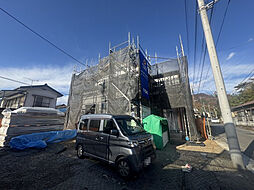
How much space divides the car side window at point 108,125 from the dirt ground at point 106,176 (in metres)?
1.31

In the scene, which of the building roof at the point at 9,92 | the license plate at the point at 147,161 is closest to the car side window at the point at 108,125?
the license plate at the point at 147,161

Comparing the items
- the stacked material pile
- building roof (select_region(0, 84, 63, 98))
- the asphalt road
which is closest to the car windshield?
the asphalt road

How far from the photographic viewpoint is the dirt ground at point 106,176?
257cm

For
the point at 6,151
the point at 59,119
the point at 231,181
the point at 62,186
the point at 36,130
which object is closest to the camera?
the point at 62,186

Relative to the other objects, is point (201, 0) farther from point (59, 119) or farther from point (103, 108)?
point (59, 119)

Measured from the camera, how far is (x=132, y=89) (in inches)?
296

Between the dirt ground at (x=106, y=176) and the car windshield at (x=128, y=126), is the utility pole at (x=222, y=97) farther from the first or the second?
A: the car windshield at (x=128, y=126)

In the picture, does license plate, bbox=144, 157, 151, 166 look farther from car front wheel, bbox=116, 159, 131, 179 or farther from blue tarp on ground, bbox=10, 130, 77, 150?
blue tarp on ground, bbox=10, 130, 77, 150

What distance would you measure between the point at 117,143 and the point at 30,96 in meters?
18.2

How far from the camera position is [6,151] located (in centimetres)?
488

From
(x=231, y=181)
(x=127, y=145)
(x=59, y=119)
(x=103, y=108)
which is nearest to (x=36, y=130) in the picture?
(x=59, y=119)

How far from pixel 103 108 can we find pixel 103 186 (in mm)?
6488

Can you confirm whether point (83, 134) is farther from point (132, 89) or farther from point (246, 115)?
point (246, 115)

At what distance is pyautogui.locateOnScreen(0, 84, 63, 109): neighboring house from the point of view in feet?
46.7
